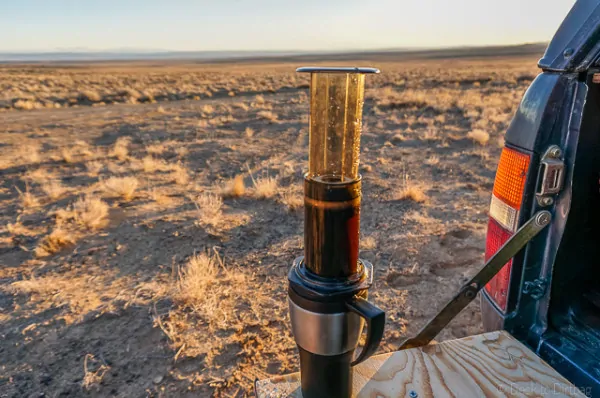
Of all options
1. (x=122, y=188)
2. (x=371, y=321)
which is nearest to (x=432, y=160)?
(x=122, y=188)

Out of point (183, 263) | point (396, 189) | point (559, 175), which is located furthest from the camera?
point (396, 189)

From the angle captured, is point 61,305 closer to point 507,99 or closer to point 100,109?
point 100,109

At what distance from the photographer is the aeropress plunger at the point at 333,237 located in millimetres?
1225

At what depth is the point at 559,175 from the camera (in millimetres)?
1578

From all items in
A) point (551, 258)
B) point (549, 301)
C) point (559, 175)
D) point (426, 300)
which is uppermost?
point (559, 175)

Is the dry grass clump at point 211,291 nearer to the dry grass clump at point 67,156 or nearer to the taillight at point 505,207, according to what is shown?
the taillight at point 505,207

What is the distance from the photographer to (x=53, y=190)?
6598 millimetres

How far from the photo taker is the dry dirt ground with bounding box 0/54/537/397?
2.95m

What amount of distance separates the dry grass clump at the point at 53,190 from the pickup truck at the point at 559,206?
Answer: 21.7 feet

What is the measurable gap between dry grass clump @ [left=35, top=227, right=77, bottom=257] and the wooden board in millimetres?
3984

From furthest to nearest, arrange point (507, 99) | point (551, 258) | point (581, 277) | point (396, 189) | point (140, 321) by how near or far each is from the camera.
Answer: point (507, 99) < point (396, 189) < point (140, 321) < point (581, 277) < point (551, 258)

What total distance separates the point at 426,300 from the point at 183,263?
2.49 m

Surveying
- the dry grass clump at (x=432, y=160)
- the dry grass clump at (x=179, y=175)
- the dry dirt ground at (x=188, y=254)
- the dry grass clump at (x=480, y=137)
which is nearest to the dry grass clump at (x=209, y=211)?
the dry dirt ground at (x=188, y=254)

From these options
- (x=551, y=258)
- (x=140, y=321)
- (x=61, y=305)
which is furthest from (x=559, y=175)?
(x=61, y=305)
